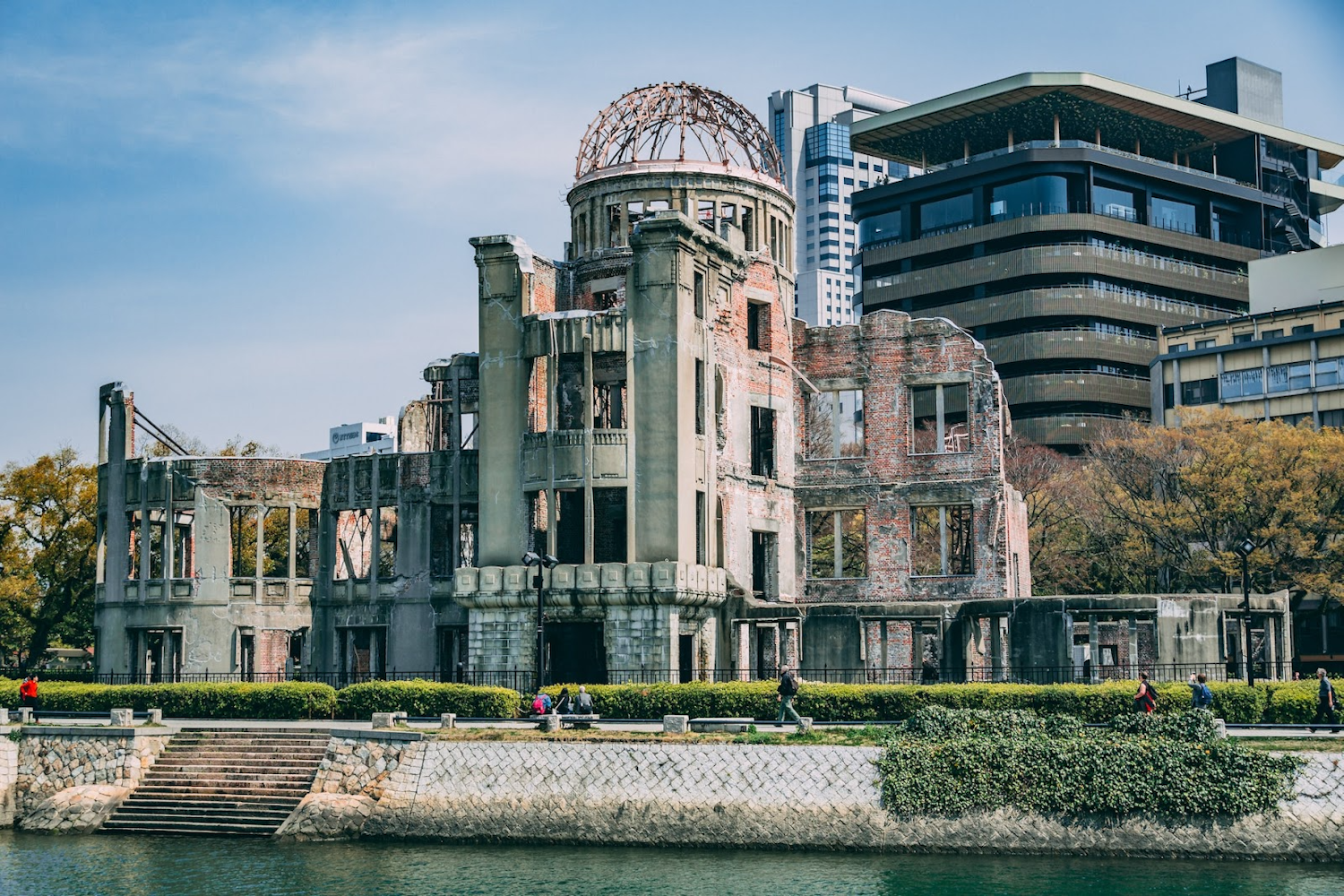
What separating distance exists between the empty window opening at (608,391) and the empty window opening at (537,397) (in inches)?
63.9

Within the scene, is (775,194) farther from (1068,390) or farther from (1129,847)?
(1068,390)

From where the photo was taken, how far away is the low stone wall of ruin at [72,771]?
37.3 m

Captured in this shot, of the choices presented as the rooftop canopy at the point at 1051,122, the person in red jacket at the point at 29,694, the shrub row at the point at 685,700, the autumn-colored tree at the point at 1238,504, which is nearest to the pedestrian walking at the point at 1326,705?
the shrub row at the point at 685,700

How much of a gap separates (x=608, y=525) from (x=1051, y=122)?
223 ft

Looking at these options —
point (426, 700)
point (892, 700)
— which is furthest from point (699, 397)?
point (892, 700)

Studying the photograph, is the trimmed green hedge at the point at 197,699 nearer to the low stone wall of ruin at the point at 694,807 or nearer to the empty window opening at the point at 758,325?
the low stone wall of ruin at the point at 694,807

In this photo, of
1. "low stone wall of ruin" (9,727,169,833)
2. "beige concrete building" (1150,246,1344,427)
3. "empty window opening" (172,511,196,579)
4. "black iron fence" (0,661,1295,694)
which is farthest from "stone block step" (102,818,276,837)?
"beige concrete building" (1150,246,1344,427)

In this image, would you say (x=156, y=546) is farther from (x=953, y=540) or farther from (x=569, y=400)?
(x=953, y=540)

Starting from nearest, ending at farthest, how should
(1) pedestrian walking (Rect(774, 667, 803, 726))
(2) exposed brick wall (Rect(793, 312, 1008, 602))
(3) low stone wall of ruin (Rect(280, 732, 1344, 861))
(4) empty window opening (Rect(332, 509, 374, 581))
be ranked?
(3) low stone wall of ruin (Rect(280, 732, 1344, 861))
(1) pedestrian walking (Rect(774, 667, 803, 726))
(2) exposed brick wall (Rect(793, 312, 1008, 602))
(4) empty window opening (Rect(332, 509, 374, 581))

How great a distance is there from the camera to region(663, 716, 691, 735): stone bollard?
3578cm

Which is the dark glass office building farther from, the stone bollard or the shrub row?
the stone bollard

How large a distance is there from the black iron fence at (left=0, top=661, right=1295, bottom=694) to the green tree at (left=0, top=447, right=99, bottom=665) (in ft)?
28.2

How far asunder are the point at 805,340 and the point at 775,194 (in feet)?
18.1

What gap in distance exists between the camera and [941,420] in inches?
2096
